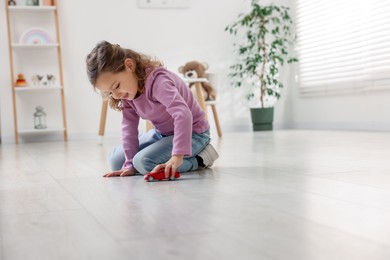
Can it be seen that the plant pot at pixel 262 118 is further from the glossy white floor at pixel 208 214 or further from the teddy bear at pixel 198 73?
the glossy white floor at pixel 208 214

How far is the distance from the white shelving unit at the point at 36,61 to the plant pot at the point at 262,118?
172 centimetres

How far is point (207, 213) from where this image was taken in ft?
3.53

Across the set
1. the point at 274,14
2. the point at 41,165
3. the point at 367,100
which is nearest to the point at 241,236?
the point at 41,165

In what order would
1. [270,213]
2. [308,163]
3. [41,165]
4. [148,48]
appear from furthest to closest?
[148,48] < [41,165] < [308,163] < [270,213]

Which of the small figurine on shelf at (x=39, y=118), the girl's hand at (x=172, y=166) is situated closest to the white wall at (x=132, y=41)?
the small figurine on shelf at (x=39, y=118)

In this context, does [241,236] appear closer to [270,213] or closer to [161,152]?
[270,213]

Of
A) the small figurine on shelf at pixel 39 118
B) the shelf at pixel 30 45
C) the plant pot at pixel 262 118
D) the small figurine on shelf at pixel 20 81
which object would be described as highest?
the shelf at pixel 30 45

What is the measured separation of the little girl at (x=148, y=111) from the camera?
64.5 inches

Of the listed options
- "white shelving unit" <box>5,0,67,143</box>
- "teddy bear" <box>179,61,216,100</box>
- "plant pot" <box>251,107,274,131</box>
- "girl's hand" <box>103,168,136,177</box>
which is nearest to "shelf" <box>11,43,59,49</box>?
"white shelving unit" <box>5,0,67,143</box>

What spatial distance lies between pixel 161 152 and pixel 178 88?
0.23 metres

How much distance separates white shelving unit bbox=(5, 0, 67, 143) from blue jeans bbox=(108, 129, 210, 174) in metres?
2.67

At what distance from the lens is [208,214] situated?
107 centimetres

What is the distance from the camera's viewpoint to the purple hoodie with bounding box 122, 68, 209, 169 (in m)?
1.63

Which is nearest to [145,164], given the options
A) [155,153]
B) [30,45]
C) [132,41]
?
[155,153]
